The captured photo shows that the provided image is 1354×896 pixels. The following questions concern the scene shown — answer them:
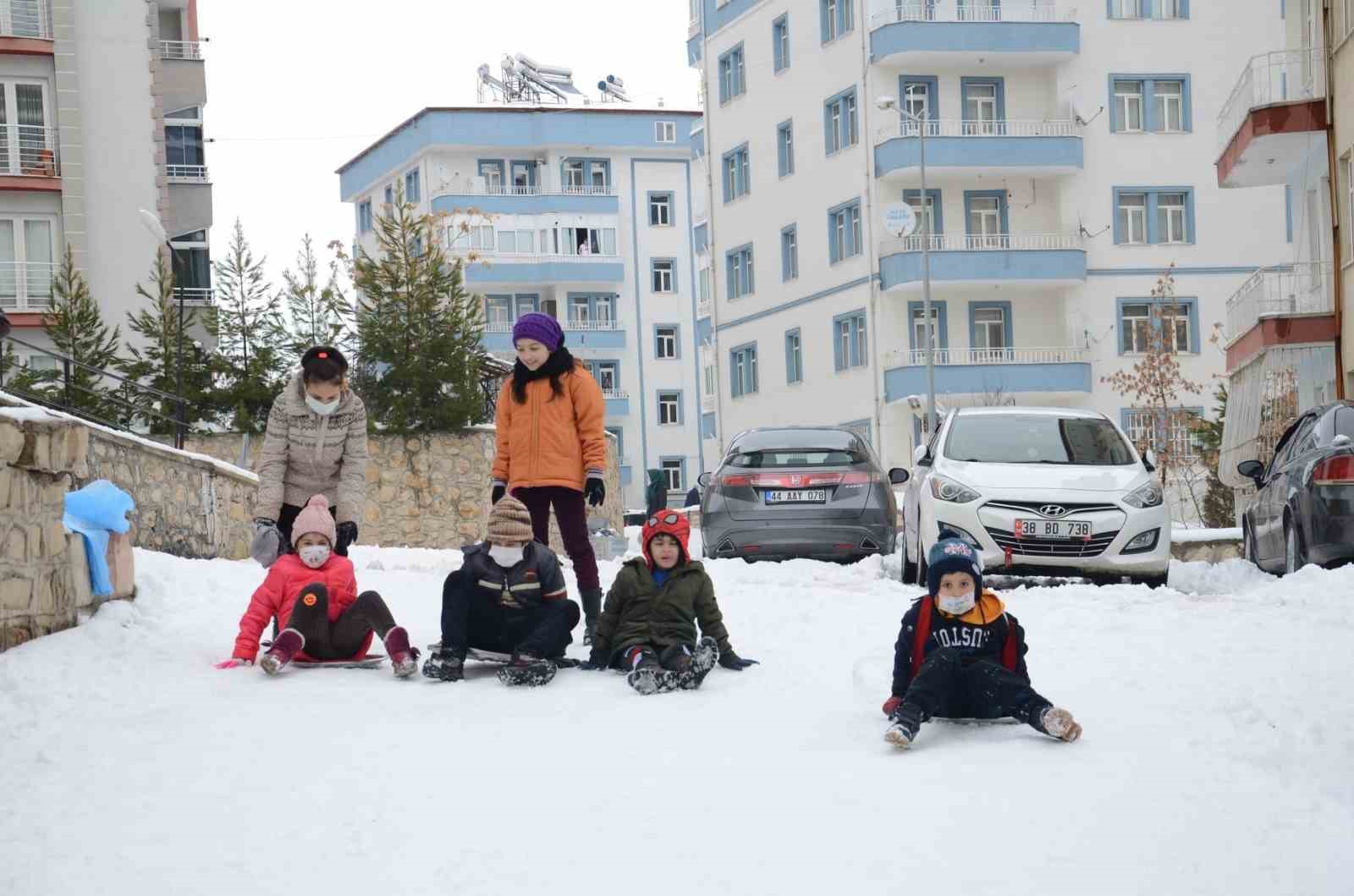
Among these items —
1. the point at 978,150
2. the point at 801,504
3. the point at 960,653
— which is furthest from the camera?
the point at 978,150

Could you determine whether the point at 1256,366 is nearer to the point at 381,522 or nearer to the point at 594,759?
the point at 381,522

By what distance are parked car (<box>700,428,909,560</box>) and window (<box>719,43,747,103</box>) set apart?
40.7 meters

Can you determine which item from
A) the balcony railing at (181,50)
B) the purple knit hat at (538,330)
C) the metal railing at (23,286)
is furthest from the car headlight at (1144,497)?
the balcony railing at (181,50)

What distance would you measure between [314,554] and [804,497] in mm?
8739

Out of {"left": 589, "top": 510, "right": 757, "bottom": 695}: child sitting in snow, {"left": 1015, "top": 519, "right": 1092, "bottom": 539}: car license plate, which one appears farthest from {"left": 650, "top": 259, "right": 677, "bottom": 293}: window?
{"left": 589, "top": 510, "right": 757, "bottom": 695}: child sitting in snow

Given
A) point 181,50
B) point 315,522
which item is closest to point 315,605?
point 315,522

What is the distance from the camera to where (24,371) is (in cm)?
2467

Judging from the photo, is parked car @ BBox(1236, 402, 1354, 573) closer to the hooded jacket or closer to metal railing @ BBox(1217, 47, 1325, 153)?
the hooded jacket

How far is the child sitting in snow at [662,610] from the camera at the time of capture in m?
8.62

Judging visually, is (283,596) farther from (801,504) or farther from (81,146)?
(81,146)

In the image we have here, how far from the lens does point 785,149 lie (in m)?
54.7

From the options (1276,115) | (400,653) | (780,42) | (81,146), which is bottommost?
(400,653)

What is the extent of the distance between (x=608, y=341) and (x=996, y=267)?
91.4 ft

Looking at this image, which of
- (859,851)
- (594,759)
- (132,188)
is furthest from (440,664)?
(132,188)
